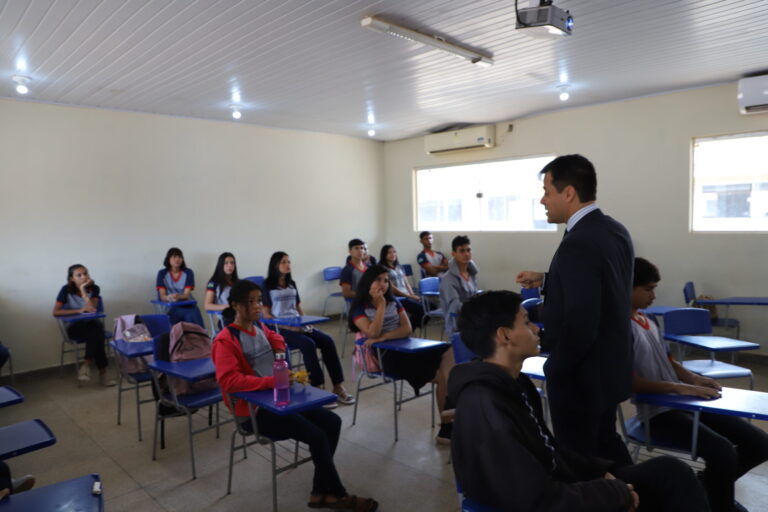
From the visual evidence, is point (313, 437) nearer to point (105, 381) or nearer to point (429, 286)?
point (105, 381)

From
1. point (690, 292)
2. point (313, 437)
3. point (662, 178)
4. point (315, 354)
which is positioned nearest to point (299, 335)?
point (315, 354)

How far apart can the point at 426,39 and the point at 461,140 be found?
147 inches

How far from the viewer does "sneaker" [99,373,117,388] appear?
504 cm

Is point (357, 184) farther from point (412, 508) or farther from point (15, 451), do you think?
point (15, 451)

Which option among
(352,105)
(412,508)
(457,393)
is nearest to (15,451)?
(457,393)

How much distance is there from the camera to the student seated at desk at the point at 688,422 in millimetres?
2100

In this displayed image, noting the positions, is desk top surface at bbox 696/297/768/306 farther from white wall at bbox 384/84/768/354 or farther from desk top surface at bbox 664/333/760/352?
desk top surface at bbox 664/333/760/352

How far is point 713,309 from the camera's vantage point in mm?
5277

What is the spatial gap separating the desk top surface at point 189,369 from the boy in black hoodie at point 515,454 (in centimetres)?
186

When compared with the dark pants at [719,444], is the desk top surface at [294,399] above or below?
above

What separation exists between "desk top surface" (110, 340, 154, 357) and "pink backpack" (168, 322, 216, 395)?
42 centimetres

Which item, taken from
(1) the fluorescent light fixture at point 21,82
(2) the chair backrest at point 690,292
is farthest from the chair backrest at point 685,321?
(1) the fluorescent light fixture at point 21,82

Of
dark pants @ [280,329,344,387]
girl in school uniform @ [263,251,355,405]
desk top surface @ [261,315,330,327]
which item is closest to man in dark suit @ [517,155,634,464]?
girl in school uniform @ [263,251,355,405]

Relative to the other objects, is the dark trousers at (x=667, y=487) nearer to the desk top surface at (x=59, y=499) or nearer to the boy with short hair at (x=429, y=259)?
the desk top surface at (x=59, y=499)
